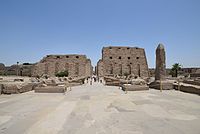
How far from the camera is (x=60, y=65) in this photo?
45781mm

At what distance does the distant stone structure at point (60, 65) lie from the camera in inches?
1784

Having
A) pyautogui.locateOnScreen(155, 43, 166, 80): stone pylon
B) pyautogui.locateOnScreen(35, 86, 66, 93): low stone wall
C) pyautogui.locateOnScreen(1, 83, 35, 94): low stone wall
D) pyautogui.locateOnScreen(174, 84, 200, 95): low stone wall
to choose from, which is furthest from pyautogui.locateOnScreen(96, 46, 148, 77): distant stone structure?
pyautogui.locateOnScreen(1, 83, 35, 94): low stone wall

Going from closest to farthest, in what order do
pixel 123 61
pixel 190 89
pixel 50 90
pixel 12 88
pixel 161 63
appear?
pixel 12 88 < pixel 190 89 < pixel 50 90 < pixel 161 63 < pixel 123 61

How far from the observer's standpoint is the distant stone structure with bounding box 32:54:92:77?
45.3m

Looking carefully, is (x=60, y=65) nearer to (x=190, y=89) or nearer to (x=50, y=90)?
(x=50, y=90)

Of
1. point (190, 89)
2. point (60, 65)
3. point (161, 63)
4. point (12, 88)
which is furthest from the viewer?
point (60, 65)

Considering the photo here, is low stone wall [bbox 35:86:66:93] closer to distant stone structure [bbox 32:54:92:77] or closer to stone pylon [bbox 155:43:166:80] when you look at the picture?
stone pylon [bbox 155:43:166:80]

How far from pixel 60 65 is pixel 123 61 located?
15.4m

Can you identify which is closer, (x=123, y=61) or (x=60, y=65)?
(x=123, y=61)

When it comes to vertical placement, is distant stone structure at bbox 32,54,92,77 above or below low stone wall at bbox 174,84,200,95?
above

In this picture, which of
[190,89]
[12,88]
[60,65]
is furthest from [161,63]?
[60,65]

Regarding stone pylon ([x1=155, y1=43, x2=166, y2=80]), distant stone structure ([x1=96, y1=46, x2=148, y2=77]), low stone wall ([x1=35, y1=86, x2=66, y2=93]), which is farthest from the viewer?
distant stone structure ([x1=96, y1=46, x2=148, y2=77])

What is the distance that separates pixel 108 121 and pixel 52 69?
41989 millimetres

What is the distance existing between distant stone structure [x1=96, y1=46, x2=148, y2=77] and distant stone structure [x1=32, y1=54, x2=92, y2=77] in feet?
16.6
